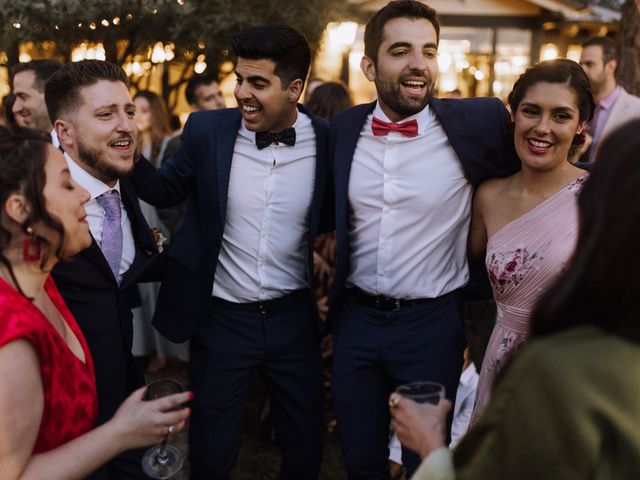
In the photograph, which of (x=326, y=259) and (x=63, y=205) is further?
(x=326, y=259)

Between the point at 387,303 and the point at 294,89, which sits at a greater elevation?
the point at 294,89

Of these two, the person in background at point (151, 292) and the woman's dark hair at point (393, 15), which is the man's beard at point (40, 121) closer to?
the person in background at point (151, 292)

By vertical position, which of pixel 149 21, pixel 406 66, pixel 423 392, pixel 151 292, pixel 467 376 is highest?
pixel 149 21

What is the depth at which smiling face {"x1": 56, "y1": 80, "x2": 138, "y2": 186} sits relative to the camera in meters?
3.06

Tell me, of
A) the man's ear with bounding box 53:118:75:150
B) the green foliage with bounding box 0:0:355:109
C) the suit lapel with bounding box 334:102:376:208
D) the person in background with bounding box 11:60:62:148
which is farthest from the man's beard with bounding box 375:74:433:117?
the green foliage with bounding box 0:0:355:109

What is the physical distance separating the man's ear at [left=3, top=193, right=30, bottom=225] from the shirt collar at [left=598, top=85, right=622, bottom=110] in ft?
17.8

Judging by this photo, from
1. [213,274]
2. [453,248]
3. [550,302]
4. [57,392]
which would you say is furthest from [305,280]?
[550,302]

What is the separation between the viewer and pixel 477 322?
5.56 meters

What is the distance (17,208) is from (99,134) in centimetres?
123

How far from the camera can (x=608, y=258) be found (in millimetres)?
1353

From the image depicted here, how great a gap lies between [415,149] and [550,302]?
6.15 feet

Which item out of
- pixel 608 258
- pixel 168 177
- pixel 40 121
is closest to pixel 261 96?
pixel 168 177

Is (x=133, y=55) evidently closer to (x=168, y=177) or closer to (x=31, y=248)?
(x=168, y=177)

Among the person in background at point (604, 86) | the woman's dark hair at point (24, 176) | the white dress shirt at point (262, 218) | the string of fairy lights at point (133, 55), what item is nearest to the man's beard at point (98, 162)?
the white dress shirt at point (262, 218)
